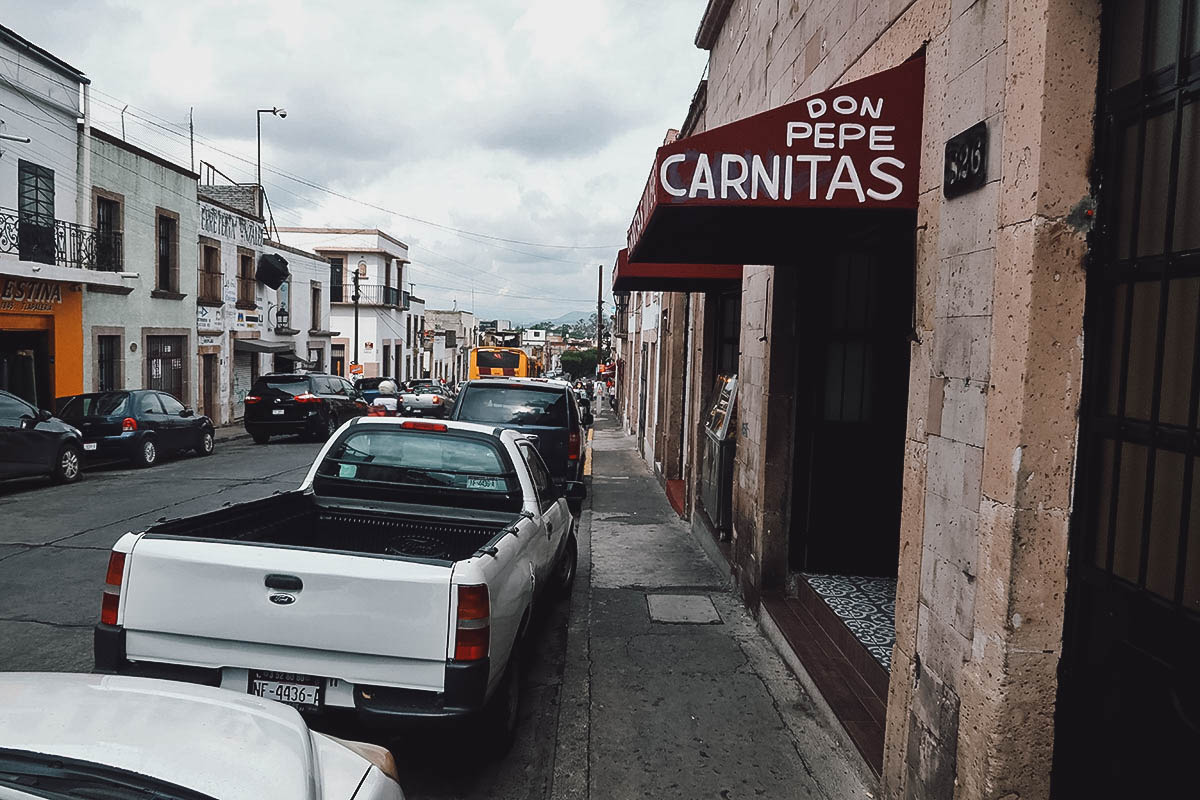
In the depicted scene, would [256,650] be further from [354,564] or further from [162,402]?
[162,402]

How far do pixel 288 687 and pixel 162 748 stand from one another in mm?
1621

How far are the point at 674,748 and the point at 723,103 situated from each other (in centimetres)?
761

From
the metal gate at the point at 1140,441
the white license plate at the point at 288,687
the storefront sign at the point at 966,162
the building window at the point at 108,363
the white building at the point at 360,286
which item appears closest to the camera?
the metal gate at the point at 1140,441

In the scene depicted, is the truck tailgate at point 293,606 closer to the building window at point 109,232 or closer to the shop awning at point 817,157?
the shop awning at point 817,157

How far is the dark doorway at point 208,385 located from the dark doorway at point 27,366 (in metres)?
6.46

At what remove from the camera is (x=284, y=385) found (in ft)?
70.0

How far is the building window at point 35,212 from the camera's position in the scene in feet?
58.0

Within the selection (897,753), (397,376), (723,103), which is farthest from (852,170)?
(397,376)

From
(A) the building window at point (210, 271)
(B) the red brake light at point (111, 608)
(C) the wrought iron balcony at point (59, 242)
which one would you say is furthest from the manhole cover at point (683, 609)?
(A) the building window at point (210, 271)

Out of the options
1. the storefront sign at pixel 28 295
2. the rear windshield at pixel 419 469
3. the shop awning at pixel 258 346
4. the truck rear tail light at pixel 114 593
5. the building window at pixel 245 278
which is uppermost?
the building window at pixel 245 278

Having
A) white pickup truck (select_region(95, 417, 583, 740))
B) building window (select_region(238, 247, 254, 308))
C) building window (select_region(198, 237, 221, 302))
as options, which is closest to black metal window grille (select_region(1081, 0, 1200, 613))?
white pickup truck (select_region(95, 417, 583, 740))

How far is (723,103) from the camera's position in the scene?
9945mm

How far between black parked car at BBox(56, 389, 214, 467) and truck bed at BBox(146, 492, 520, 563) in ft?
36.6

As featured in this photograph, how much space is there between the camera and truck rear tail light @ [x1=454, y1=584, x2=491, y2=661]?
151 inches
